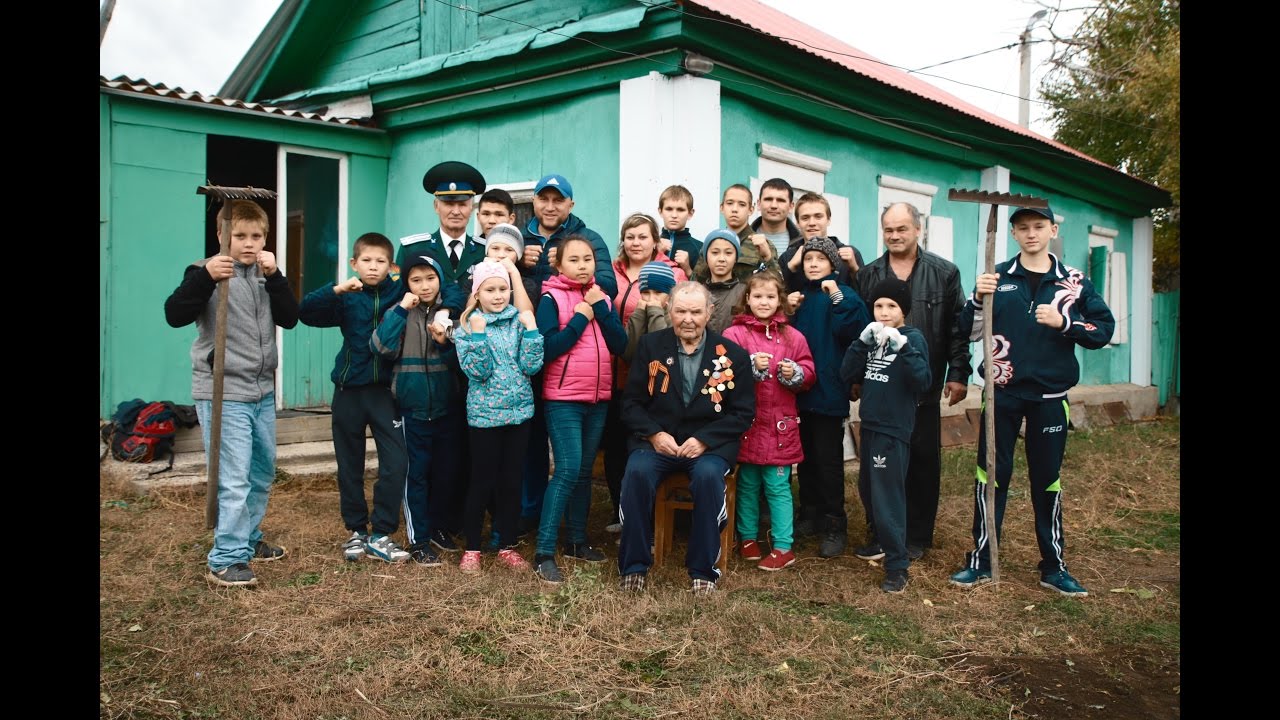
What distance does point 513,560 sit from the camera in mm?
4398

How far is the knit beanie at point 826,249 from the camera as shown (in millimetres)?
4740

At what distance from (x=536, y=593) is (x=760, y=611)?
996 mm

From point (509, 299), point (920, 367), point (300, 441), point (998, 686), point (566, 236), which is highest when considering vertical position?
point (566, 236)

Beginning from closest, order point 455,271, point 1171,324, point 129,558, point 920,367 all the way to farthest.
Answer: point 920,367, point 129,558, point 455,271, point 1171,324

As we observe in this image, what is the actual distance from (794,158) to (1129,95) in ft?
38.6

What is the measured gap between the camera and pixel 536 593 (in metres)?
3.99

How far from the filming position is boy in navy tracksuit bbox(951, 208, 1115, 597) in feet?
13.8

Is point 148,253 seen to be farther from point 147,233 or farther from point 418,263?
point 418,263

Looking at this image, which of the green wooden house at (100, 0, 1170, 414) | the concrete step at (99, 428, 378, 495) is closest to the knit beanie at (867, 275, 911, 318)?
the green wooden house at (100, 0, 1170, 414)

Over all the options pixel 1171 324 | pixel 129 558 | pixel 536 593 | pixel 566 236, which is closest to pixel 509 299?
pixel 566 236

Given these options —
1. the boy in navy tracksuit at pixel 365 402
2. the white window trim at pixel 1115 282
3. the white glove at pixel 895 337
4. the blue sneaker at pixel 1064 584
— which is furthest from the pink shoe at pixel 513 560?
the white window trim at pixel 1115 282

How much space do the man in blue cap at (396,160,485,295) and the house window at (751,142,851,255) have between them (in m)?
2.88

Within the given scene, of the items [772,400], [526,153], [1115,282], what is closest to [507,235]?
[772,400]
